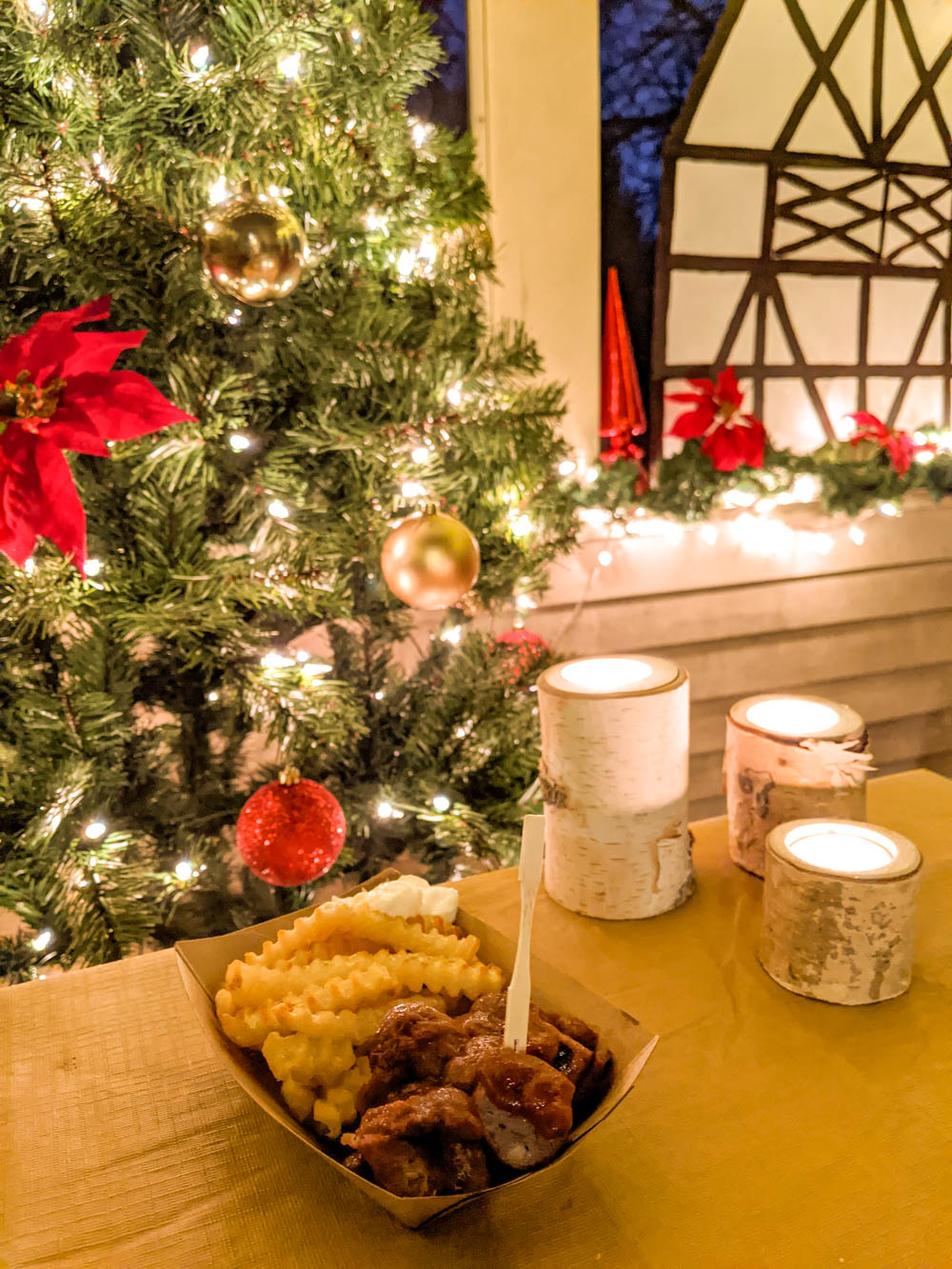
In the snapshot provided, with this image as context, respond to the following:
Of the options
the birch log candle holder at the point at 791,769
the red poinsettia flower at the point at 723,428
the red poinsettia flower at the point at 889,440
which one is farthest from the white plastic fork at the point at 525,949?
the red poinsettia flower at the point at 889,440

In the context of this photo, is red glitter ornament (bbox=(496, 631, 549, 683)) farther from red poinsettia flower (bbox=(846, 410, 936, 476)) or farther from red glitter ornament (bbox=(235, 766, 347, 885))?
red poinsettia flower (bbox=(846, 410, 936, 476))

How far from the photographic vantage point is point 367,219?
101cm

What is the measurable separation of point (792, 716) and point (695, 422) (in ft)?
3.54

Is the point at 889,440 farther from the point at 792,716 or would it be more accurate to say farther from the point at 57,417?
the point at 57,417

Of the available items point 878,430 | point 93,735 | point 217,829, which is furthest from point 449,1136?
point 878,430

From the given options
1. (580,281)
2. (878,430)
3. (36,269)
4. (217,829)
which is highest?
(580,281)

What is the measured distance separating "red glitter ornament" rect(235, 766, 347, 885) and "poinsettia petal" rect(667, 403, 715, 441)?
115cm

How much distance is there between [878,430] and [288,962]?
192 centimetres

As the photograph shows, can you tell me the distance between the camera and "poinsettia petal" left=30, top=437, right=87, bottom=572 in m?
0.74

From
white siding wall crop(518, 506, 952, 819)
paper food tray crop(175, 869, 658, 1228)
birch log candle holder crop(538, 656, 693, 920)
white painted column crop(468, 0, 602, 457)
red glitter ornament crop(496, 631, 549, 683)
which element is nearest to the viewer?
paper food tray crop(175, 869, 658, 1228)

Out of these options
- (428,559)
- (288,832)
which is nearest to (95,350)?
(428,559)

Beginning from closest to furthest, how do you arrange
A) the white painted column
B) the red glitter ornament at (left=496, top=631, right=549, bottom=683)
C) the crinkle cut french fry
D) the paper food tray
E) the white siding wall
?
the paper food tray < the crinkle cut french fry < the red glitter ornament at (left=496, top=631, right=549, bottom=683) < the white painted column < the white siding wall

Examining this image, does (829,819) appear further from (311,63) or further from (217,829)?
(311,63)

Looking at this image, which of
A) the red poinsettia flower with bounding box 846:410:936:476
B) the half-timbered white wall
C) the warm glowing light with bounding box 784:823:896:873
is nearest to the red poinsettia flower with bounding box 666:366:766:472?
the half-timbered white wall
